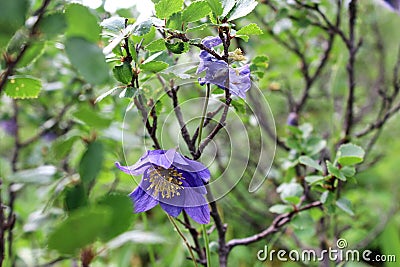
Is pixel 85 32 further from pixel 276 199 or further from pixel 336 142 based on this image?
pixel 276 199

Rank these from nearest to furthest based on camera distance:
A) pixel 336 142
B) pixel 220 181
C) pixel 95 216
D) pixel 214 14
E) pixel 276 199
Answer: pixel 95 216
pixel 214 14
pixel 220 181
pixel 336 142
pixel 276 199

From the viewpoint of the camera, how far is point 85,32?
0.90ft

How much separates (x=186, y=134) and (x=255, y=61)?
0.14 metres

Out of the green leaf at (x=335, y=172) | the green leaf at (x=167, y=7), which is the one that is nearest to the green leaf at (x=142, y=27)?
the green leaf at (x=167, y=7)

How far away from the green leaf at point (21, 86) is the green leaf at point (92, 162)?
0.23m

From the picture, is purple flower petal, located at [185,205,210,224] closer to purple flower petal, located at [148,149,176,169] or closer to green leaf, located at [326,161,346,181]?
purple flower petal, located at [148,149,176,169]

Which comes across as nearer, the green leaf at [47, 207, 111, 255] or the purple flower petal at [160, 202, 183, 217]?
the green leaf at [47, 207, 111, 255]

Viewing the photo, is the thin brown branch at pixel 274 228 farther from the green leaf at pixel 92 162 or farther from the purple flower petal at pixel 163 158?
the green leaf at pixel 92 162

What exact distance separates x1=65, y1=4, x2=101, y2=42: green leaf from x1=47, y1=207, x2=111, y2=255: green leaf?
10 cm

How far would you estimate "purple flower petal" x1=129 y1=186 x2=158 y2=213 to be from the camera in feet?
1.47

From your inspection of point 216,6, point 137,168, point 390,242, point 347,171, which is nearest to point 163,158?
point 137,168

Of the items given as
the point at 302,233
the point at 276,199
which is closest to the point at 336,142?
the point at 302,233

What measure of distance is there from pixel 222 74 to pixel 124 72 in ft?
0.30

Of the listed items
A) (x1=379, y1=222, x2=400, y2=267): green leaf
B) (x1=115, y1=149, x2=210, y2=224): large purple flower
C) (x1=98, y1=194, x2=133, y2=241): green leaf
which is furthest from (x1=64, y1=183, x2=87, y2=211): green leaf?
(x1=379, y1=222, x2=400, y2=267): green leaf
